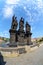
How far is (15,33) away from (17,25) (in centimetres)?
172

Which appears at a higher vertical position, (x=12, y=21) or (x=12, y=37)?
(x=12, y=21)

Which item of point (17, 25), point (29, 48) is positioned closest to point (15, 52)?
point (29, 48)

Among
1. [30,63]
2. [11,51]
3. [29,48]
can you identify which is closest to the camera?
[30,63]

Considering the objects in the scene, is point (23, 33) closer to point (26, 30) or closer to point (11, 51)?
point (26, 30)

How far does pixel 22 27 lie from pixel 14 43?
437cm

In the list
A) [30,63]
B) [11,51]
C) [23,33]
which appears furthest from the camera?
[23,33]

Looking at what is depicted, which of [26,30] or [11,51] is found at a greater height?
[26,30]

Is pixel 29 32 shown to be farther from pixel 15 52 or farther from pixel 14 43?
pixel 15 52

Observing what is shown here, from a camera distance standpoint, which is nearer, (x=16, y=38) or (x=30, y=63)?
(x=30, y=63)

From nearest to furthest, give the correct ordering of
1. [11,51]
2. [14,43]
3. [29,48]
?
[11,51] < [29,48] < [14,43]

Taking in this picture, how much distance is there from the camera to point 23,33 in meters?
40.6

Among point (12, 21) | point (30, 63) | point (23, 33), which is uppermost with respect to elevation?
point (12, 21)

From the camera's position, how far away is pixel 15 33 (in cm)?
3922

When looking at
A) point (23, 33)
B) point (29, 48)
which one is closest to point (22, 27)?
point (23, 33)
